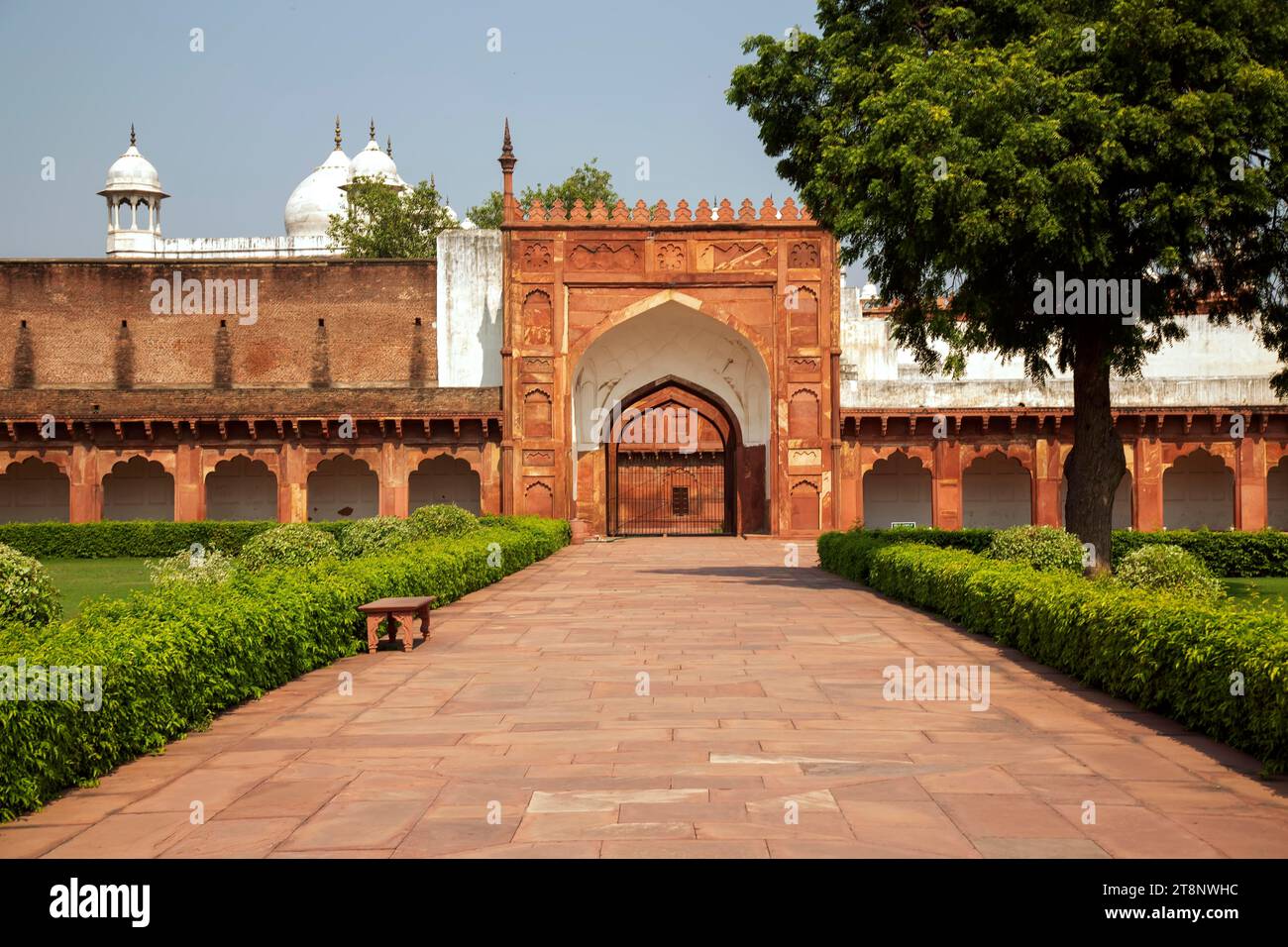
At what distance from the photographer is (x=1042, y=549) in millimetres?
11859

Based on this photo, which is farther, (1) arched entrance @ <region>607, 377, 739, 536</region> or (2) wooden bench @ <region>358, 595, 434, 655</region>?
(1) arched entrance @ <region>607, 377, 739, 536</region>

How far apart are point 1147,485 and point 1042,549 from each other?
14.8m

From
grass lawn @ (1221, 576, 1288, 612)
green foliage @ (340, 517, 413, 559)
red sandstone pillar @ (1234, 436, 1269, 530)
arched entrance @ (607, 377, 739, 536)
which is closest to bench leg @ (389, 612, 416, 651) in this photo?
green foliage @ (340, 517, 413, 559)

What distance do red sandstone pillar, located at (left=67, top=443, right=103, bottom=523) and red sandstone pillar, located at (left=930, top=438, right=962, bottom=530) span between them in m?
16.3

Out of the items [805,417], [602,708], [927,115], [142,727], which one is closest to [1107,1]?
[927,115]

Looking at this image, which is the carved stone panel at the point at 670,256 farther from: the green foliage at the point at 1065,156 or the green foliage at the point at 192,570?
the green foliage at the point at 192,570

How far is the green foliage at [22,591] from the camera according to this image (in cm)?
775

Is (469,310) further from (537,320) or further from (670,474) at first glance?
(670,474)

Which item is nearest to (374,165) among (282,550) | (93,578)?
(93,578)

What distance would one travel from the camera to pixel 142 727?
18.0 feet

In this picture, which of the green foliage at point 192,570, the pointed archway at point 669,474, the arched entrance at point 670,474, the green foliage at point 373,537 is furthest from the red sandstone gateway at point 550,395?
the green foliage at point 192,570

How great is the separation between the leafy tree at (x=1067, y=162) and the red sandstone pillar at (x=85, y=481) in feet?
55.6

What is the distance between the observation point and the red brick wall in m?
26.3

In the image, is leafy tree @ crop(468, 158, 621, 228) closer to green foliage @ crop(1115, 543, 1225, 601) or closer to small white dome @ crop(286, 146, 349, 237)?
small white dome @ crop(286, 146, 349, 237)
